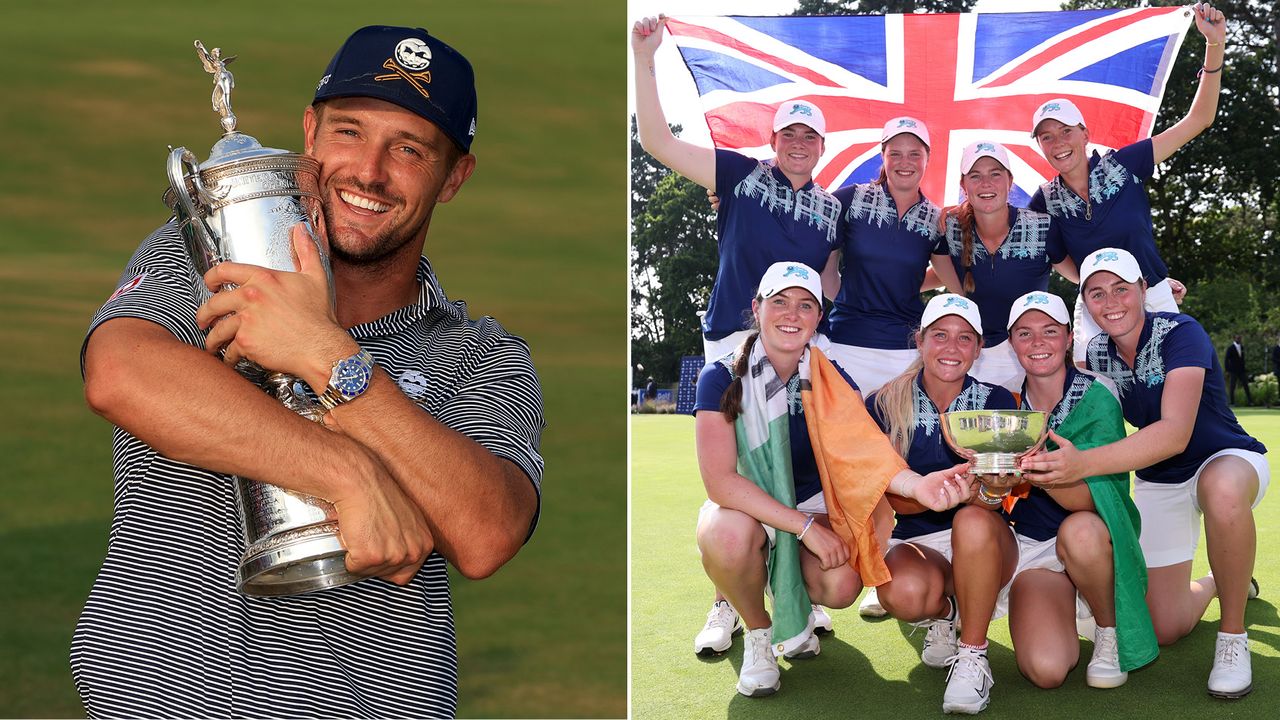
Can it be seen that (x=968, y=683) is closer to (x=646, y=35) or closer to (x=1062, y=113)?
(x=1062, y=113)

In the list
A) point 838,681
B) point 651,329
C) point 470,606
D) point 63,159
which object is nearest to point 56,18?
point 63,159

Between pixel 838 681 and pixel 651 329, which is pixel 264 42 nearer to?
pixel 838 681

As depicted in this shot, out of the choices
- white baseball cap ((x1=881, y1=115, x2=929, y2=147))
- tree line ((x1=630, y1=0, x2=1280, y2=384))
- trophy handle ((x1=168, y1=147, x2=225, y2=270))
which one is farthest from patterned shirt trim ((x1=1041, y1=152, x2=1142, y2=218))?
tree line ((x1=630, y1=0, x2=1280, y2=384))

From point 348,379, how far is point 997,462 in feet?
6.64

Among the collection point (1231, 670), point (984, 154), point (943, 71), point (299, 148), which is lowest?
point (1231, 670)

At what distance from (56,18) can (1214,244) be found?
71.2ft

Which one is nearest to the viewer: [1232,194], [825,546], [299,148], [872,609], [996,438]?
[996,438]

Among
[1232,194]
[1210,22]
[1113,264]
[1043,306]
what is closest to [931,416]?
[1043,306]

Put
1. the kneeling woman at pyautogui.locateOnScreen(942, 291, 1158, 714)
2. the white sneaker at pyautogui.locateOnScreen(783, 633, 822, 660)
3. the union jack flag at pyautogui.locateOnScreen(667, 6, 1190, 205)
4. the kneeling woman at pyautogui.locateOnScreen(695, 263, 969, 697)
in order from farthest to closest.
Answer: the union jack flag at pyautogui.locateOnScreen(667, 6, 1190, 205) → the white sneaker at pyautogui.locateOnScreen(783, 633, 822, 660) → the kneeling woman at pyautogui.locateOnScreen(695, 263, 969, 697) → the kneeling woman at pyautogui.locateOnScreen(942, 291, 1158, 714)

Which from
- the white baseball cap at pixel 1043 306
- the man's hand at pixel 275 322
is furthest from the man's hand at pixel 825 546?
the man's hand at pixel 275 322

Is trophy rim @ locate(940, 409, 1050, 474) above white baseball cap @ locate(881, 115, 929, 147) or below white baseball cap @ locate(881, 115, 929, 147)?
below

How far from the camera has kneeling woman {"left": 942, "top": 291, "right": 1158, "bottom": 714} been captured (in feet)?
10.5

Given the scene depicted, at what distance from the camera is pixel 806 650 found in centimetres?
363

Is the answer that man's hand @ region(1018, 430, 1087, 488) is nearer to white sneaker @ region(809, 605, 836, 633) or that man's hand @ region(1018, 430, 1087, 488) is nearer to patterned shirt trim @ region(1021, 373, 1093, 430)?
patterned shirt trim @ region(1021, 373, 1093, 430)
